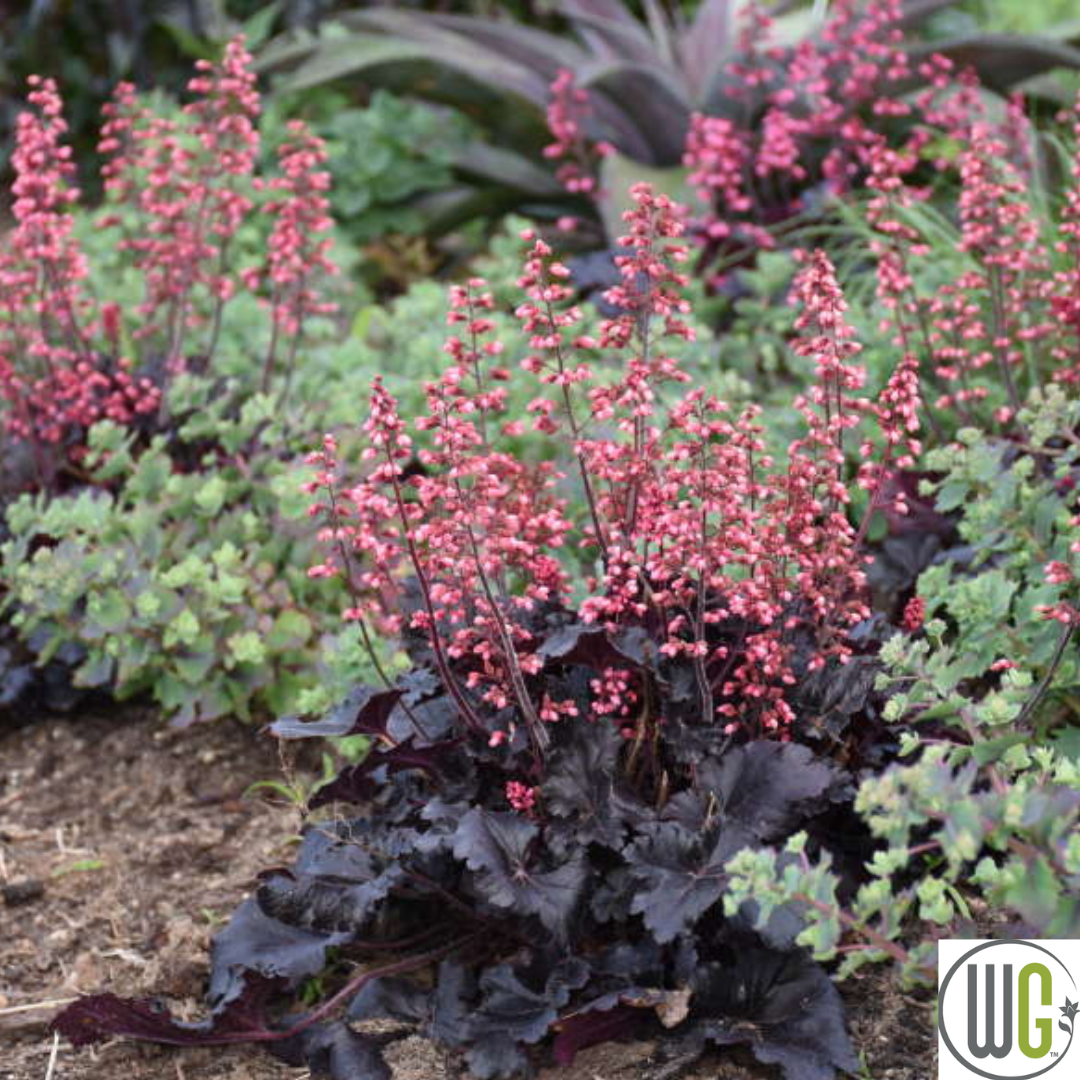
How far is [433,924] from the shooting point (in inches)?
94.0

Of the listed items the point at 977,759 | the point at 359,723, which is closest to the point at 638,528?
the point at 359,723

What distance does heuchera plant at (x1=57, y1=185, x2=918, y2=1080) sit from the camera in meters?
2.11

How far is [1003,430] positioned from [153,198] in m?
1.94

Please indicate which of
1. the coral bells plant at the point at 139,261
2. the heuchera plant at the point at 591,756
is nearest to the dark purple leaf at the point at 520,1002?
the heuchera plant at the point at 591,756

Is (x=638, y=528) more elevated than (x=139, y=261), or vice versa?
(x=139, y=261)

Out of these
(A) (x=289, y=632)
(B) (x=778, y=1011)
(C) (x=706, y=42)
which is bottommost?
(B) (x=778, y=1011)

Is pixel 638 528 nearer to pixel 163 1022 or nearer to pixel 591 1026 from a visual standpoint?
pixel 591 1026

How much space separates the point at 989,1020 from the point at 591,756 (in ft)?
2.07

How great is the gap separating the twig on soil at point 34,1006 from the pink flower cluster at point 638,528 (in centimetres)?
76

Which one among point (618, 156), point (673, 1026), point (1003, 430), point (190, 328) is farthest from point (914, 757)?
point (618, 156)

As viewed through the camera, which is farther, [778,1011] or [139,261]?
[139,261]

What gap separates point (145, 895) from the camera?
8.98ft

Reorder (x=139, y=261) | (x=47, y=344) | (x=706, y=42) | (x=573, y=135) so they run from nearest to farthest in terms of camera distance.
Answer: (x=47, y=344)
(x=139, y=261)
(x=573, y=135)
(x=706, y=42)

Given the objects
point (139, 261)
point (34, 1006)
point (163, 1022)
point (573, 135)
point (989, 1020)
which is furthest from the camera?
point (573, 135)
